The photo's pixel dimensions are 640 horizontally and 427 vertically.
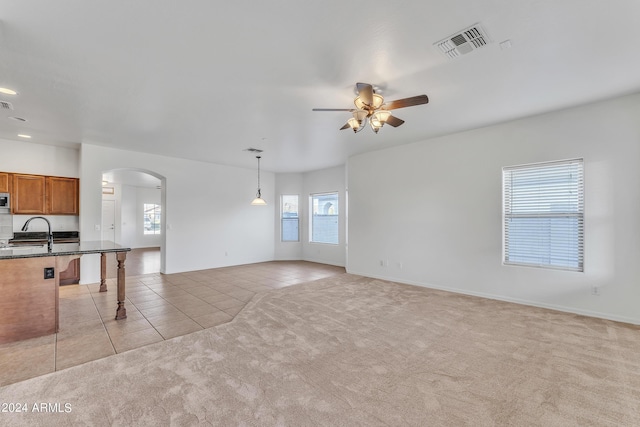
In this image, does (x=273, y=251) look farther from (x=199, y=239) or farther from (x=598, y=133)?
(x=598, y=133)

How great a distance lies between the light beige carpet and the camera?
1.91m

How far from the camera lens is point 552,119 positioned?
4055 mm

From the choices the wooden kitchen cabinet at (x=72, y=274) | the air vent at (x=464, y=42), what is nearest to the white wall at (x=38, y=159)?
the wooden kitchen cabinet at (x=72, y=274)

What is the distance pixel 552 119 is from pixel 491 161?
93 cm

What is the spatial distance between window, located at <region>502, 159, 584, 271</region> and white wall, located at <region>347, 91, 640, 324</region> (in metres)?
0.13

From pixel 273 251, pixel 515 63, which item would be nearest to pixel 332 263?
pixel 273 251

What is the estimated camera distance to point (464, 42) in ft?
7.89

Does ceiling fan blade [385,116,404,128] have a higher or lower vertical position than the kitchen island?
higher

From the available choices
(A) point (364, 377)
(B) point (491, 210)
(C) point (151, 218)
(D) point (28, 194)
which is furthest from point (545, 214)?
(C) point (151, 218)

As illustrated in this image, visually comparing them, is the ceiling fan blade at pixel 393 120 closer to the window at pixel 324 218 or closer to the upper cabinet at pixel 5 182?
the window at pixel 324 218

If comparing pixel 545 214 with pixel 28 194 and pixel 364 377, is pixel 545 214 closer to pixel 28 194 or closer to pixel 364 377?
pixel 364 377

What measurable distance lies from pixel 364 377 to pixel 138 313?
336cm

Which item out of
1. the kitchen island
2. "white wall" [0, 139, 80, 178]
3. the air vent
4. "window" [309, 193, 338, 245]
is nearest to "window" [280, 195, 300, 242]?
"window" [309, 193, 338, 245]

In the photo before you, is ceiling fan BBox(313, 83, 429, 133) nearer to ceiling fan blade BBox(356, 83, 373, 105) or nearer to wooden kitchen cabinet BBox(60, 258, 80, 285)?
ceiling fan blade BBox(356, 83, 373, 105)
